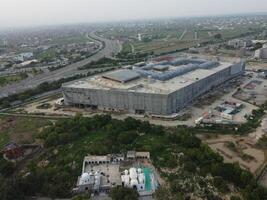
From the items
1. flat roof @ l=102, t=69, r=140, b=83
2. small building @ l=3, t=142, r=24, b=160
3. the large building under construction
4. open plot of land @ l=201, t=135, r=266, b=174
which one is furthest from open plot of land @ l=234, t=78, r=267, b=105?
small building @ l=3, t=142, r=24, b=160

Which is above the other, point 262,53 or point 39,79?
point 262,53

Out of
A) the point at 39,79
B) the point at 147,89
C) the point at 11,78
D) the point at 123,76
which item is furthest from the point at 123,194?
the point at 11,78

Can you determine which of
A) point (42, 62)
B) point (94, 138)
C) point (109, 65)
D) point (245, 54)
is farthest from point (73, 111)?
point (245, 54)

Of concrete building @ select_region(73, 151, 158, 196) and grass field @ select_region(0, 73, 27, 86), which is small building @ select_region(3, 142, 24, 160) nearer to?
concrete building @ select_region(73, 151, 158, 196)

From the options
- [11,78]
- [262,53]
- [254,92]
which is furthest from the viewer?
[262,53]

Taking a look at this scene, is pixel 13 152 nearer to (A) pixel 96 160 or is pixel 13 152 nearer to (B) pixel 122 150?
(A) pixel 96 160
